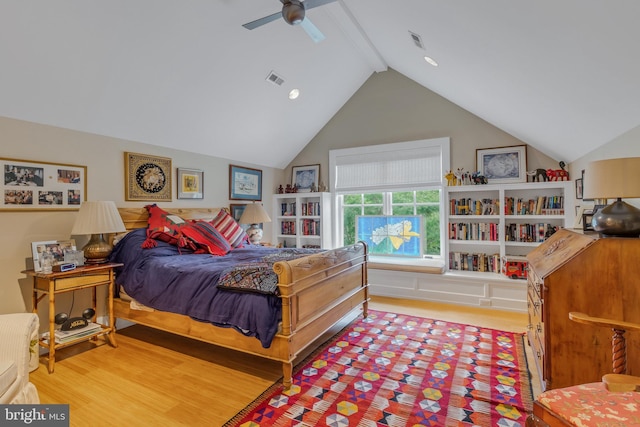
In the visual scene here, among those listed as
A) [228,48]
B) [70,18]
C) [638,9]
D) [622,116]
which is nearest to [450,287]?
[622,116]

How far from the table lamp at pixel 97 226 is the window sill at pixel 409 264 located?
3056mm

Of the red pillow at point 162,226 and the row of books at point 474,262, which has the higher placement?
the red pillow at point 162,226

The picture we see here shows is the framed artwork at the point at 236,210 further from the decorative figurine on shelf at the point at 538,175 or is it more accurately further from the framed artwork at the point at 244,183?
the decorative figurine on shelf at the point at 538,175

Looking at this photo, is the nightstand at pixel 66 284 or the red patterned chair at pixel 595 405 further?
the nightstand at pixel 66 284

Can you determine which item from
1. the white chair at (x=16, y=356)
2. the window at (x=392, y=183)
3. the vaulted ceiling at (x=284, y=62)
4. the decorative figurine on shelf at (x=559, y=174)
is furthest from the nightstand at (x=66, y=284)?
the decorative figurine on shelf at (x=559, y=174)

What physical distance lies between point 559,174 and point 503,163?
0.60m

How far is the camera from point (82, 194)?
119 inches

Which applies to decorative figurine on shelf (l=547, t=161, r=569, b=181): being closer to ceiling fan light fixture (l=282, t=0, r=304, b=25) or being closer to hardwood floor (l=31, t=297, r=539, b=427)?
hardwood floor (l=31, t=297, r=539, b=427)

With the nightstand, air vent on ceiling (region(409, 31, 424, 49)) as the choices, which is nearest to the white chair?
the nightstand

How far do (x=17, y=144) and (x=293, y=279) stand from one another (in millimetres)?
2571

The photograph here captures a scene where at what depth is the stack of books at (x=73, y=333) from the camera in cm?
255

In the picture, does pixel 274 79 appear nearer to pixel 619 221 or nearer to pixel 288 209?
pixel 288 209

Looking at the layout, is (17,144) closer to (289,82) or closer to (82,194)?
(82,194)

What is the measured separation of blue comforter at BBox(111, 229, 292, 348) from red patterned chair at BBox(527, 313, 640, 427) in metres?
1.52
